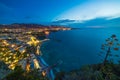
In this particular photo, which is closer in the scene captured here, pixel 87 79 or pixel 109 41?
pixel 87 79

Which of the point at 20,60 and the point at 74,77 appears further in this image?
the point at 20,60

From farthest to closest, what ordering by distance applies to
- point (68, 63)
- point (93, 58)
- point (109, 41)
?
point (93, 58)
point (68, 63)
point (109, 41)

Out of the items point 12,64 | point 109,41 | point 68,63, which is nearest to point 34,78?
point 109,41

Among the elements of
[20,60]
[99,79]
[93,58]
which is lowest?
[93,58]

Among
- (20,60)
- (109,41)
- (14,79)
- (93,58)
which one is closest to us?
(14,79)

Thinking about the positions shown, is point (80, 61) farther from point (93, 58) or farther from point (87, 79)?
point (87, 79)

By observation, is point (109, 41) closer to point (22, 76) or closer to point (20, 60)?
point (22, 76)

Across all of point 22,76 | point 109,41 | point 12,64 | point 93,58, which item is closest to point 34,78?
point 22,76

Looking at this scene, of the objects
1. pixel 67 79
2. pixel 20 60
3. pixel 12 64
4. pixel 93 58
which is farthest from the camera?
pixel 93 58

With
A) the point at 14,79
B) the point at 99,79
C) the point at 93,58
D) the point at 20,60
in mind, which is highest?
the point at 14,79

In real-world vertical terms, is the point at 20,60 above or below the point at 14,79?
below
